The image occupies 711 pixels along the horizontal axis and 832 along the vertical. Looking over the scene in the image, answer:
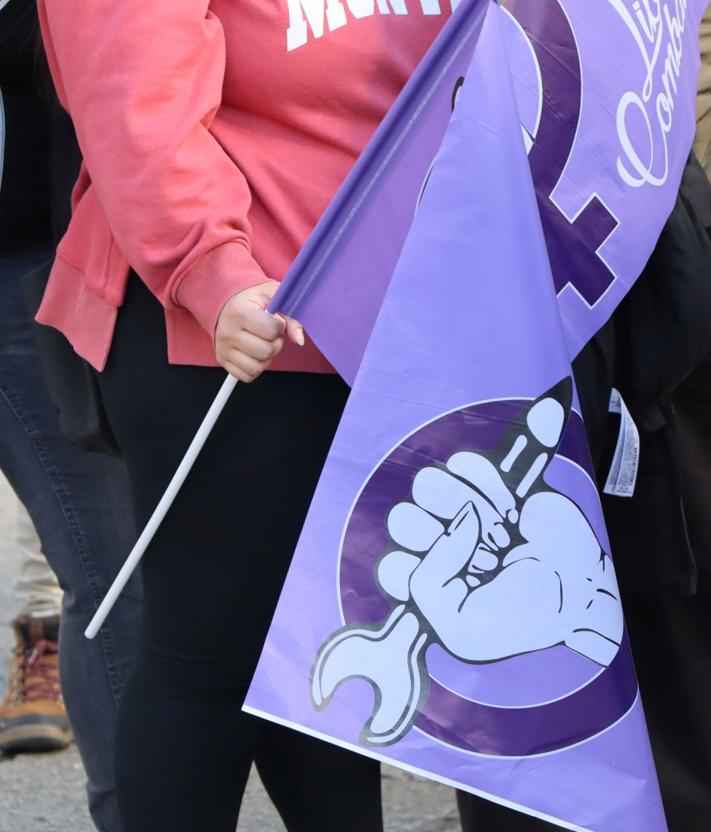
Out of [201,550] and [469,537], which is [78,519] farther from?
[469,537]

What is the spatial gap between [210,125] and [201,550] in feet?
1.49

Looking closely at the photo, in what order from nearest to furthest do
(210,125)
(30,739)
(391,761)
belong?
(391,761), (210,125), (30,739)

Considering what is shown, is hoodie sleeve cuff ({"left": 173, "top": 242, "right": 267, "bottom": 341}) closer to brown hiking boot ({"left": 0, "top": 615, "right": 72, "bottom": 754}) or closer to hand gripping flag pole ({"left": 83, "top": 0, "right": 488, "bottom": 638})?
hand gripping flag pole ({"left": 83, "top": 0, "right": 488, "bottom": 638})

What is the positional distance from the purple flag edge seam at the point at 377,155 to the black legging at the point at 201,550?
167 millimetres

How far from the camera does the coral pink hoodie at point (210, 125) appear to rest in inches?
54.6

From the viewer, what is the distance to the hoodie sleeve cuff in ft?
4.58

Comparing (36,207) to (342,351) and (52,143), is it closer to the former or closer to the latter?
(52,143)

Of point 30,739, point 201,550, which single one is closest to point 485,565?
point 201,550

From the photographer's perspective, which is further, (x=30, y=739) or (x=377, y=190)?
(x=30, y=739)

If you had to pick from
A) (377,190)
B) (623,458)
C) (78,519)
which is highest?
(377,190)

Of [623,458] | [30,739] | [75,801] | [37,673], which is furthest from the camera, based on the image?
[37,673]

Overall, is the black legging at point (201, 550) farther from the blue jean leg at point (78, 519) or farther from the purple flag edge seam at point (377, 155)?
the blue jean leg at point (78, 519)

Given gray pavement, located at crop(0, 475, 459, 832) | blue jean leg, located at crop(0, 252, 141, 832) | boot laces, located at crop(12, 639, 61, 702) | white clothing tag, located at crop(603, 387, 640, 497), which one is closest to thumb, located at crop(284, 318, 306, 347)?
white clothing tag, located at crop(603, 387, 640, 497)

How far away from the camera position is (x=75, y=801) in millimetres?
2527
